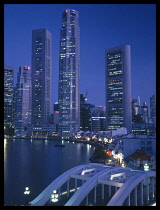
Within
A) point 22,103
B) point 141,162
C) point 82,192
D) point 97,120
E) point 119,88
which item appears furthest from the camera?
point 97,120

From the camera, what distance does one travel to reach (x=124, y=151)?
2195 centimetres

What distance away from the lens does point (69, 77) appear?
2835 inches

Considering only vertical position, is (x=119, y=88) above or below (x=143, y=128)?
above

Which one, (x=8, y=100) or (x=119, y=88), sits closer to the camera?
(x=119, y=88)

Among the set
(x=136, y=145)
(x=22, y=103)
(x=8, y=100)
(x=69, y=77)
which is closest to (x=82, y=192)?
(x=136, y=145)

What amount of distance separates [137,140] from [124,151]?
1647mm

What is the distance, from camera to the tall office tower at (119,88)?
59500 millimetres

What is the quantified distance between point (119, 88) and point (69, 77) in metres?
18.1

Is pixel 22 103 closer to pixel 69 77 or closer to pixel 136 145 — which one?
pixel 69 77

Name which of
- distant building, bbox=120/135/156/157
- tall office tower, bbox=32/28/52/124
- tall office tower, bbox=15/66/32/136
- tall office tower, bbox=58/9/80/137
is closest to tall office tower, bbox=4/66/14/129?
tall office tower, bbox=15/66/32/136

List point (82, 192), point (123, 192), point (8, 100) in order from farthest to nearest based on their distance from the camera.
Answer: point (8, 100) < point (82, 192) < point (123, 192)
